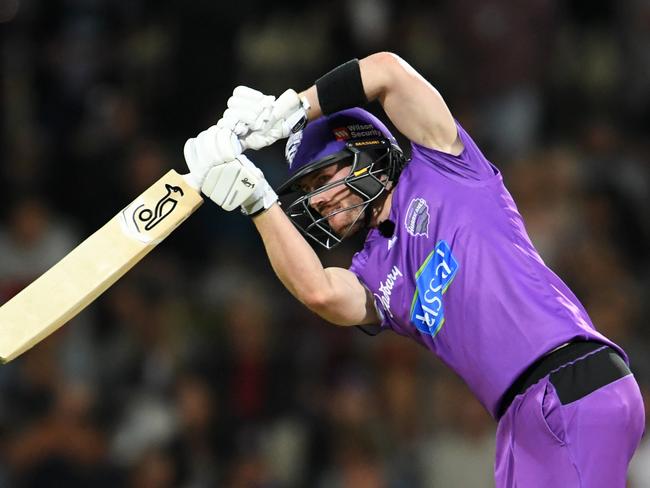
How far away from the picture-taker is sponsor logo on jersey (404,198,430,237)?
3611mm

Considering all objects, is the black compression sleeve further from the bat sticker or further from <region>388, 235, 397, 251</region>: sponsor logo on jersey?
the bat sticker

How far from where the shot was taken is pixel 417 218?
364 cm

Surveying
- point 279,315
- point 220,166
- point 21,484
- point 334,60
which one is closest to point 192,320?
point 279,315

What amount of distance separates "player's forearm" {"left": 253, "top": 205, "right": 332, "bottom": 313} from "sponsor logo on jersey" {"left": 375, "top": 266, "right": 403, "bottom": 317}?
178 millimetres

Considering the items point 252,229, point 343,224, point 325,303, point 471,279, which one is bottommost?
point 471,279

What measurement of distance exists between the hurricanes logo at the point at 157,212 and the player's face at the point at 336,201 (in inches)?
16.0

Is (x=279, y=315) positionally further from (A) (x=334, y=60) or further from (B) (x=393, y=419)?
(A) (x=334, y=60)

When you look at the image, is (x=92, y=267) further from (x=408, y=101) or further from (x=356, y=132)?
(x=408, y=101)

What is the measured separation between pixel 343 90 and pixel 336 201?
1.09 feet

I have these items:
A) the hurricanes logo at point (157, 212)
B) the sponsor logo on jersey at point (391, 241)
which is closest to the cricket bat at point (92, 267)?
the hurricanes logo at point (157, 212)

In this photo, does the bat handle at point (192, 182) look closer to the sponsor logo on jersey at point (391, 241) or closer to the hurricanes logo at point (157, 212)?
the hurricanes logo at point (157, 212)

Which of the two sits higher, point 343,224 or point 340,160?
point 340,160

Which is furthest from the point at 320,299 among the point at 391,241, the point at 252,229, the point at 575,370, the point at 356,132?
the point at 252,229

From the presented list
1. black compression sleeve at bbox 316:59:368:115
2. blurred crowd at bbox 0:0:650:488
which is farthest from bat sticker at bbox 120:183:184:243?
blurred crowd at bbox 0:0:650:488
